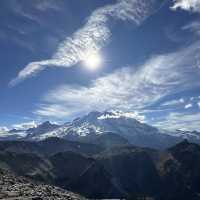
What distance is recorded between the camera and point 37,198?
15850 centimetres

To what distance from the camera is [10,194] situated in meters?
176

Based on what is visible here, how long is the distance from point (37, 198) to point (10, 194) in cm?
2366

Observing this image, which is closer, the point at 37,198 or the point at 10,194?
the point at 37,198
